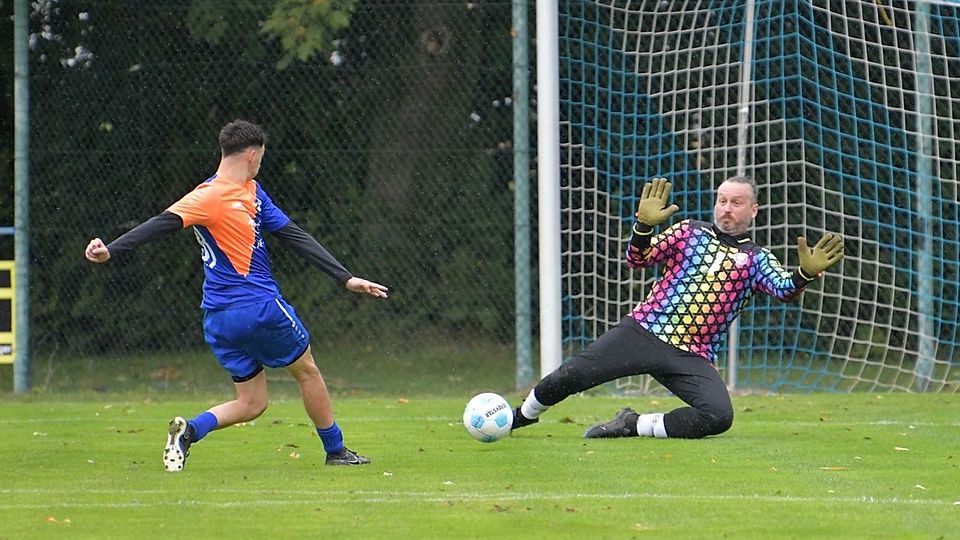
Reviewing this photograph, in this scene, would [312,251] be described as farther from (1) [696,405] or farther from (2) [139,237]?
(1) [696,405]

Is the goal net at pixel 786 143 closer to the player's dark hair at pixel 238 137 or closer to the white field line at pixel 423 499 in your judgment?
the player's dark hair at pixel 238 137

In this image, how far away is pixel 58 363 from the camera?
42.1ft

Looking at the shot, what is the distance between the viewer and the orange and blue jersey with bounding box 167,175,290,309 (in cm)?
704

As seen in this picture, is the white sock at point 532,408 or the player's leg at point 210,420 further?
the white sock at point 532,408

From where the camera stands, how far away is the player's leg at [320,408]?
720 cm

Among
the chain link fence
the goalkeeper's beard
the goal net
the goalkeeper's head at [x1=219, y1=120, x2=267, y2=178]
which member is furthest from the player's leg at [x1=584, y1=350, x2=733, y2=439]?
the chain link fence

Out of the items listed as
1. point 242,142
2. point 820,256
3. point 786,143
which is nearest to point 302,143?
point 786,143

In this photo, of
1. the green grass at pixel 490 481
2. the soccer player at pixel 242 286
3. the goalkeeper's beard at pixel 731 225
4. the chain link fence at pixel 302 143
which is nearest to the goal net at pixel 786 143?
the chain link fence at pixel 302 143

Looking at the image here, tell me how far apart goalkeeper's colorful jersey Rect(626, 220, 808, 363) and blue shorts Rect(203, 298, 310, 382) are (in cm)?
198

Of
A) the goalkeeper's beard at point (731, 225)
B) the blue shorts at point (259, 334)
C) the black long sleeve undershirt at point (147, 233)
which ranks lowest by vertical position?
the blue shorts at point (259, 334)

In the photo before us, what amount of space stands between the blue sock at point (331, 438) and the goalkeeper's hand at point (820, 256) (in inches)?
98.3

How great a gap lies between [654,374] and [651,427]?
0.93ft

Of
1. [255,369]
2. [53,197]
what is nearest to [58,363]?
[53,197]

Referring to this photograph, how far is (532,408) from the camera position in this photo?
8.20 meters
